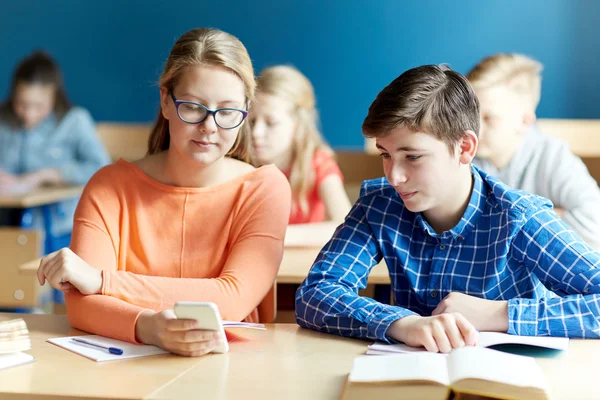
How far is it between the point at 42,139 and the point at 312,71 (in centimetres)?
191

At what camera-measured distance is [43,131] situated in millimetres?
4832

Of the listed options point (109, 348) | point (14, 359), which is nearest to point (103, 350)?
point (109, 348)

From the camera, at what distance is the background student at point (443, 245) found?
57.4 inches

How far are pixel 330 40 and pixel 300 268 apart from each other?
362cm

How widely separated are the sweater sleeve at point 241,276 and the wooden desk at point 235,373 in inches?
5.8

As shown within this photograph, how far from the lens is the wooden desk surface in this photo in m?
3.87

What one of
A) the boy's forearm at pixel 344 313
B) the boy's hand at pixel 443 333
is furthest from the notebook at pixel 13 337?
Result: the boy's hand at pixel 443 333

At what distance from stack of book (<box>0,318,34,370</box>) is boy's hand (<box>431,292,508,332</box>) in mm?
730

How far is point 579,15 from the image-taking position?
518 cm

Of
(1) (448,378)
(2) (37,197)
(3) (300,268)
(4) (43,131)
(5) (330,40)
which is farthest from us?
(5) (330,40)

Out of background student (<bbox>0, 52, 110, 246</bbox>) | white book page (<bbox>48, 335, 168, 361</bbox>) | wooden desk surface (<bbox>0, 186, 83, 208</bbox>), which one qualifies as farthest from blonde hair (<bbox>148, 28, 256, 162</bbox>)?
background student (<bbox>0, 52, 110, 246</bbox>)

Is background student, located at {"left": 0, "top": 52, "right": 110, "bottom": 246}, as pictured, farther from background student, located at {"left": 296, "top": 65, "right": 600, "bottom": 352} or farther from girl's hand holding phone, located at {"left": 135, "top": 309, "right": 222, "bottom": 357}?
girl's hand holding phone, located at {"left": 135, "top": 309, "right": 222, "bottom": 357}

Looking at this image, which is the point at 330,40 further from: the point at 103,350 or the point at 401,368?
the point at 401,368

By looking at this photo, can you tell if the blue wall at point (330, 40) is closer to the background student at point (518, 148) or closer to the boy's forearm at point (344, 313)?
the background student at point (518, 148)
